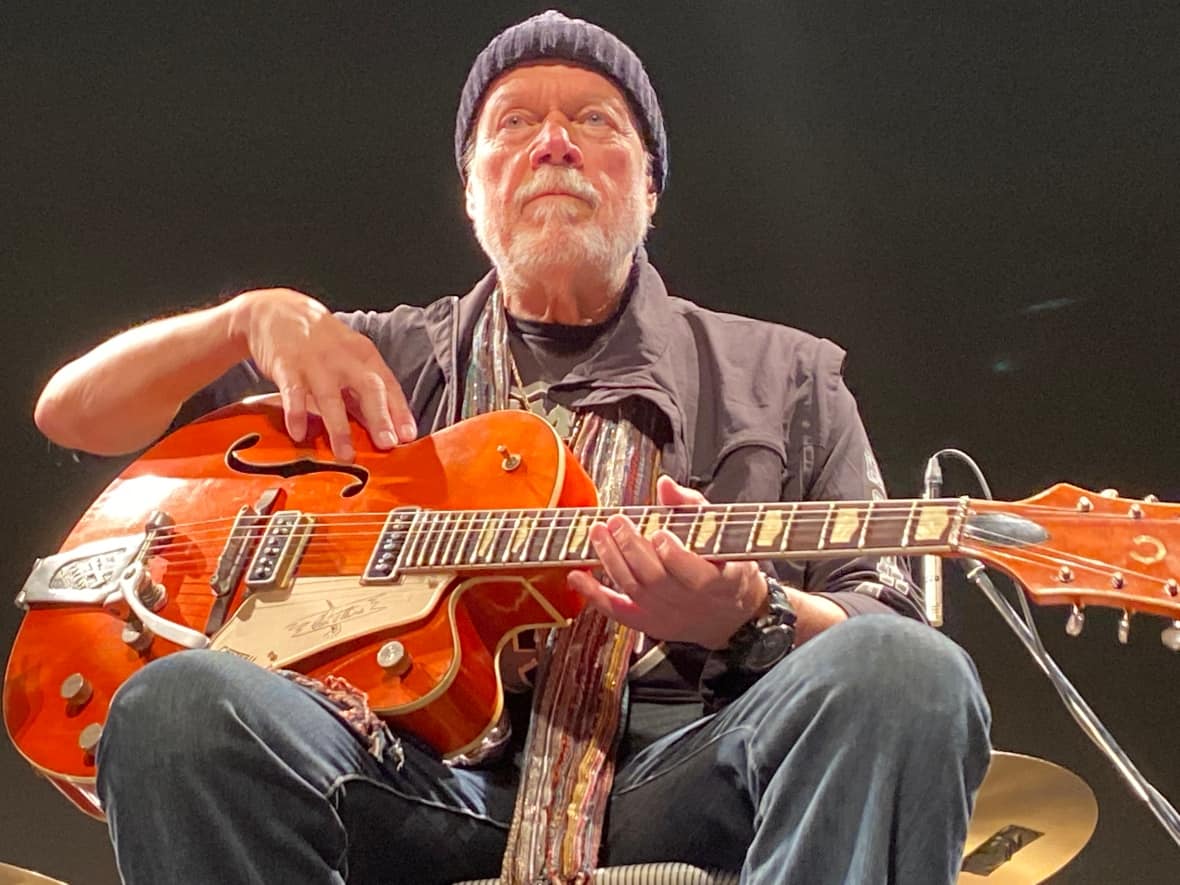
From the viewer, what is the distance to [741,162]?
5.83 ft

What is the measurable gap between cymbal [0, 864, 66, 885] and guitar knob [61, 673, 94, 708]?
45cm

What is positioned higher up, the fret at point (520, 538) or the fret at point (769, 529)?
the fret at point (769, 529)

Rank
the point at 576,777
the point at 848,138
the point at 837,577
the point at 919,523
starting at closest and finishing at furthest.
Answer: the point at 919,523, the point at 576,777, the point at 837,577, the point at 848,138

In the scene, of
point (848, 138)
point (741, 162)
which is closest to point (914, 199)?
point (848, 138)

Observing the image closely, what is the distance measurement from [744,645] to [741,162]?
952 mm

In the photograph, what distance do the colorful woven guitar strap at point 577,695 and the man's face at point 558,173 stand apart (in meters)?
0.13

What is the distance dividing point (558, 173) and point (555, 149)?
3 cm

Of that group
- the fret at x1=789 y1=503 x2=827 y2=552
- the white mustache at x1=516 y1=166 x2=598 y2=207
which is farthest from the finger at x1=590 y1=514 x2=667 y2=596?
the white mustache at x1=516 y1=166 x2=598 y2=207

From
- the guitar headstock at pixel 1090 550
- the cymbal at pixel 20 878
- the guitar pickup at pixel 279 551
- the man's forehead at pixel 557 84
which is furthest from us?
the man's forehead at pixel 557 84

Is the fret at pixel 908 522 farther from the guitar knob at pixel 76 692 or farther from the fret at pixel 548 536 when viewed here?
the guitar knob at pixel 76 692

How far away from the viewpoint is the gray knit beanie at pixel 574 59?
149 cm

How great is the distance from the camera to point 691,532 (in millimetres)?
997

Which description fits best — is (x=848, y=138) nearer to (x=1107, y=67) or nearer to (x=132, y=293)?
(x=1107, y=67)

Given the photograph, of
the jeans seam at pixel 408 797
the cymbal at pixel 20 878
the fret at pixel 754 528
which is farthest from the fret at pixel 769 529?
the cymbal at pixel 20 878
